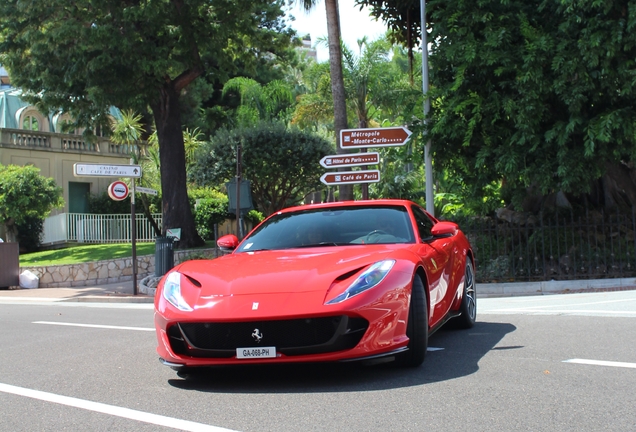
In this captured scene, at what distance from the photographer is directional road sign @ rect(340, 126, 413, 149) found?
16.5 metres

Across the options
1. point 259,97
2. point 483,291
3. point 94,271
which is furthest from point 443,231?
point 259,97

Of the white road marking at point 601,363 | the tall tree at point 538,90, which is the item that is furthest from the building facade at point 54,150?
the white road marking at point 601,363

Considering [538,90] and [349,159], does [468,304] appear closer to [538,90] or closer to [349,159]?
[538,90]

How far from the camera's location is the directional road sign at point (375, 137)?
648 inches

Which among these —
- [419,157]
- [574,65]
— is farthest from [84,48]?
[574,65]

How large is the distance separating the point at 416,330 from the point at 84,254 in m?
22.2

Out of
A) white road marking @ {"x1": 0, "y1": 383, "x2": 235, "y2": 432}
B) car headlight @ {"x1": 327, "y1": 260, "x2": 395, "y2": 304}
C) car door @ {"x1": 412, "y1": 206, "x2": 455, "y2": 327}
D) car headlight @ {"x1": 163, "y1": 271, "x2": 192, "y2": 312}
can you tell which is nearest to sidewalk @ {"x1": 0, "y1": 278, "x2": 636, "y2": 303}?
car door @ {"x1": 412, "y1": 206, "x2": 455, "y2": 327}

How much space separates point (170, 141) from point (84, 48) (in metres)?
4.74

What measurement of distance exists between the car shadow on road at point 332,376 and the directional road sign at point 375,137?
10.4 m

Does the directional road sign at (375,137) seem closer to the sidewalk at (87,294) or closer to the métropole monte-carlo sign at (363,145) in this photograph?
the métropole monte-carlo sign at (363,145)

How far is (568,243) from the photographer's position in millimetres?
17000

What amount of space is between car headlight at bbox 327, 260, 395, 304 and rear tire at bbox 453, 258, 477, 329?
8.24 feet

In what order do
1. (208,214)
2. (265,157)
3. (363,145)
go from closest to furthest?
(363,145) → (265,157) → (208,214)

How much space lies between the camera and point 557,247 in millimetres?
16438
